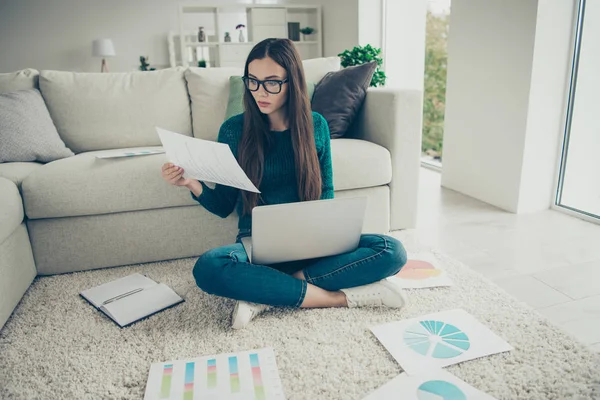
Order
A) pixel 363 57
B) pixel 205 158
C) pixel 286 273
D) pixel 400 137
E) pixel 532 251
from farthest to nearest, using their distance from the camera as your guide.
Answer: pixel 363 57 → pixel 400 137 → pixel 532 251 → pixel 286 273 → pixel 205 158

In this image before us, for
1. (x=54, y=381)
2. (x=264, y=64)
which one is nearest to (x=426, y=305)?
(x=264, y=64)

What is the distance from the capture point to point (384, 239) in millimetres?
1419

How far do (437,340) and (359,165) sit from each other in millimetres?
864

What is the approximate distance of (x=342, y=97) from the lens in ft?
6.95

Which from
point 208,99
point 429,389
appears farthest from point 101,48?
point 429,389

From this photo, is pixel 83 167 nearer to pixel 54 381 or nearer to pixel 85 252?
pixel 85 252

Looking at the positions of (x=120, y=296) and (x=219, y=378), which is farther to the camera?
(x=120, y=296)

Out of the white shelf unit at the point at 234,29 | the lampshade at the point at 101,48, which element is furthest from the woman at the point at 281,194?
the lampshade at the point at 101,48

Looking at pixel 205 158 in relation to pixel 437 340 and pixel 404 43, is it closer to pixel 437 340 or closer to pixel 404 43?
pixel 437 340

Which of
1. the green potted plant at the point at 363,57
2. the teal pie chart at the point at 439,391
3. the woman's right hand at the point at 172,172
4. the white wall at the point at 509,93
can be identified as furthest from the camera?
the green potted plant at the point at 363,57

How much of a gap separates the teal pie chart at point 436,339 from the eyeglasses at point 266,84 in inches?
30.8

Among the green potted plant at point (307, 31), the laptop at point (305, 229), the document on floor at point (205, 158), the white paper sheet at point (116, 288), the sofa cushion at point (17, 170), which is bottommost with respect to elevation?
the white paper sheet at point (116, 288)

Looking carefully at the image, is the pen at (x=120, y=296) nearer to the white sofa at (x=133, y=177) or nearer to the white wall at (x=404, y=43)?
the white sofa at (x=133, y=177)

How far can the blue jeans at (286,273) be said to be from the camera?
51.9 inches
